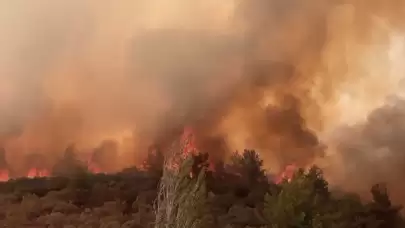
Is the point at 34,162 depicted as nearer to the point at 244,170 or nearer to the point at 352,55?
the point at 244,170

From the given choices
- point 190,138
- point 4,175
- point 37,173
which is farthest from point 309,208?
point 4,175

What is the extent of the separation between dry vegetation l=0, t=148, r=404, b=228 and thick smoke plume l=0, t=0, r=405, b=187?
0.54m

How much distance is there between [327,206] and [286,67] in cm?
311

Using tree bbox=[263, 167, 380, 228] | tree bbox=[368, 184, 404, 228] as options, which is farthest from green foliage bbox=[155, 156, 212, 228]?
tree bbox=[368, 184, 404, 228]

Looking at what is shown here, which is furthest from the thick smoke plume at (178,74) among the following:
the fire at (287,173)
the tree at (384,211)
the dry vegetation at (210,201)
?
the tree at (384,211)

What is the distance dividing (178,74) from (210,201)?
295cm

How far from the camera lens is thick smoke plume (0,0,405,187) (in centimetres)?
1452

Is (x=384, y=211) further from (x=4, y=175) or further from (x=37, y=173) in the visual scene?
(x=4, y=175)

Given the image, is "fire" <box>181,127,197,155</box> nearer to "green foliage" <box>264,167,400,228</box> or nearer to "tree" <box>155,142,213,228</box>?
"green foliage" <box>264,167,400,228</box>

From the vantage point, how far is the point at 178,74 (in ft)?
48.6

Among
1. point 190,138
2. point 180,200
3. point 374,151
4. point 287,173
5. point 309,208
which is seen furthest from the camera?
point 287,173

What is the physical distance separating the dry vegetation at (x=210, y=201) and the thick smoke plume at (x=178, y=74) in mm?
540

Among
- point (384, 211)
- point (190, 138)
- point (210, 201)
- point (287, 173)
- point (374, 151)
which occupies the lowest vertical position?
point (384, 211)

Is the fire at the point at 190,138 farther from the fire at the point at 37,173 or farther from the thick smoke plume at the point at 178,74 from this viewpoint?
the fire at the point at 37,173
